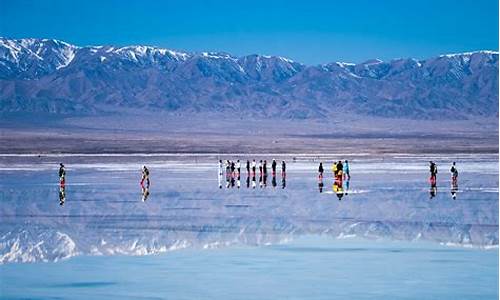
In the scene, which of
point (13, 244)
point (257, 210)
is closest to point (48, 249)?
point (13, 244)

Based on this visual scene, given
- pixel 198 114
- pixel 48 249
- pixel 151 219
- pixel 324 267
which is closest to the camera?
pixel 324 267

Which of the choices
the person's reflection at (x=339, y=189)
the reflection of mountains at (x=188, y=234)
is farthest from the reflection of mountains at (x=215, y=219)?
the person's reflection at (x=339, y=189)

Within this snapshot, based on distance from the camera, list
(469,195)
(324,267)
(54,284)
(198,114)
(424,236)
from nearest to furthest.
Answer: (54,284) → (324,267) → (424,236) → (469,195) → (198,114)

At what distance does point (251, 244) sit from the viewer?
16.1 meters

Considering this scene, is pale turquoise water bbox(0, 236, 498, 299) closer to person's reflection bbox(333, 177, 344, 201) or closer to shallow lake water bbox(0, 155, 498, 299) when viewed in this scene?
shallow lake water bbox(0, 155, 498, 299)

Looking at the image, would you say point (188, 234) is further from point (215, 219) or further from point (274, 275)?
point (274, 275)

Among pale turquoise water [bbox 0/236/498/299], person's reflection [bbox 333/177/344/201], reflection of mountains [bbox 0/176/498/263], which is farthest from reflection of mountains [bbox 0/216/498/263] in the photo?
person's reflection [bbox 333/177/344/201]

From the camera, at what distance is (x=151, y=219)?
20.3 metres

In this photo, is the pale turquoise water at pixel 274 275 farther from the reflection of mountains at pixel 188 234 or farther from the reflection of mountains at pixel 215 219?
the reflection of mountains at pixel 215 219

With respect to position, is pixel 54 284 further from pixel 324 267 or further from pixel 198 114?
pixel 198 114

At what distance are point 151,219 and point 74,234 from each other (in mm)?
2889

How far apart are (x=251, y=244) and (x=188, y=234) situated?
1797 millimetres

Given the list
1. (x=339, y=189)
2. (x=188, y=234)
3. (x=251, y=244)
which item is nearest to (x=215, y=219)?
(x=188, y=234)

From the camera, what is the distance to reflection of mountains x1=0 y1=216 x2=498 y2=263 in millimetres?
15633
